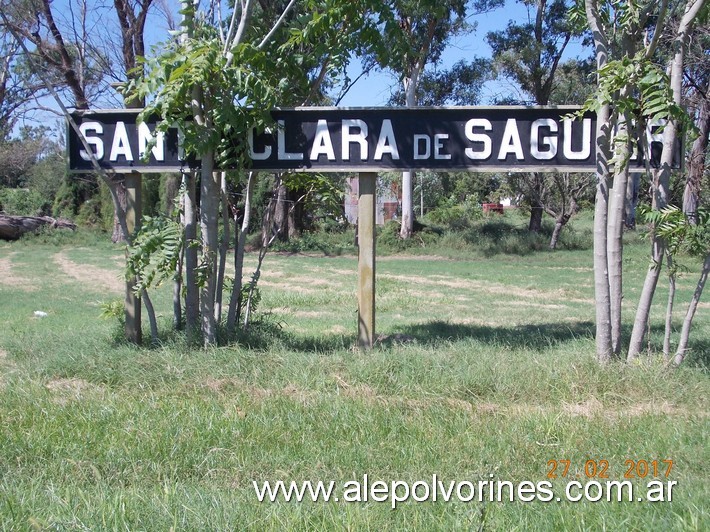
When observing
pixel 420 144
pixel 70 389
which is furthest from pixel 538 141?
pixel 70 389

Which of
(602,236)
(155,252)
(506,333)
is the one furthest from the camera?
(506,333)

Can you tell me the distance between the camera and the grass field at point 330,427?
3.38 metres

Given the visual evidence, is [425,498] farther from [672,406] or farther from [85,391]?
[85,391]

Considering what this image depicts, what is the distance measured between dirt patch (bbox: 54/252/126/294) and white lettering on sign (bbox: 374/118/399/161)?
27.7 ft

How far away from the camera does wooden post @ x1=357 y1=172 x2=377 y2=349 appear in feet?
22.1

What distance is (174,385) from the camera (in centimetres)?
564

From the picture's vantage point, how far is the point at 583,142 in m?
6.46

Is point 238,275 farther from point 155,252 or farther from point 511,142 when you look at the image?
point 511,142

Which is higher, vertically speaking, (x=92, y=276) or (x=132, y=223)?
(x=132, y=223)

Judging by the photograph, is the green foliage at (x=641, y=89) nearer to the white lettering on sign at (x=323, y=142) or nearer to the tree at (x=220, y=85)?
the white lettering on sign at (x=323, y=142)

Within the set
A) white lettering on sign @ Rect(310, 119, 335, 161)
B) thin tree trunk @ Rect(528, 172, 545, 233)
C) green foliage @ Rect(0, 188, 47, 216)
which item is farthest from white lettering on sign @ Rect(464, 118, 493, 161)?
green foliage @ Rect(0, 188, 47, 216)

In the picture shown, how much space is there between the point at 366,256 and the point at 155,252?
1955 mm

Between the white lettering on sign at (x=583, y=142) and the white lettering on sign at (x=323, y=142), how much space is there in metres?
2.17

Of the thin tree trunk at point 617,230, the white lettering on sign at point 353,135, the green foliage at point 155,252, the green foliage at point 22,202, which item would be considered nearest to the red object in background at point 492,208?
the green foliage at point 22,202
